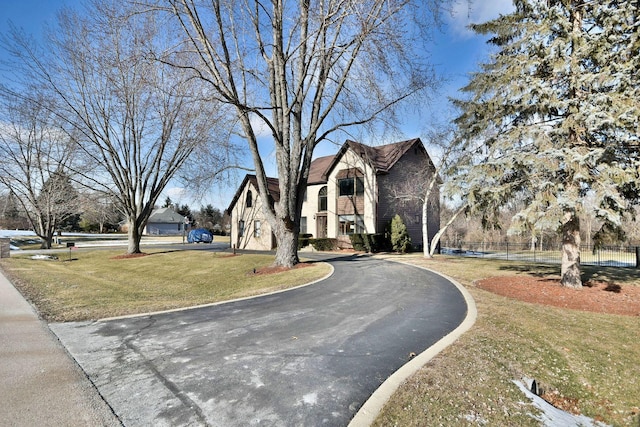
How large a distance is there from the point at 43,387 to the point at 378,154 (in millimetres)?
25692

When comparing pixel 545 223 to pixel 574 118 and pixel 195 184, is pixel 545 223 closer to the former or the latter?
pixel 574 118

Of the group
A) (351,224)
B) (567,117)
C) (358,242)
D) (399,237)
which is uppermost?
(567,117)

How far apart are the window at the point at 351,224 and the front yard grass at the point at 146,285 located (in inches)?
354

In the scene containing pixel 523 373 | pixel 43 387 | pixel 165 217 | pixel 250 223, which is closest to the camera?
pixel 43 387

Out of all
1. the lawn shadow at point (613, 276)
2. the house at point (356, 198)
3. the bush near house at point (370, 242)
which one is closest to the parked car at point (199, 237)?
the house at point (356, 198)

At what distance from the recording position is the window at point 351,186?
83.6 ft

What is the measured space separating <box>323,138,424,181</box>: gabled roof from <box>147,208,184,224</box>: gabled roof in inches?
2187

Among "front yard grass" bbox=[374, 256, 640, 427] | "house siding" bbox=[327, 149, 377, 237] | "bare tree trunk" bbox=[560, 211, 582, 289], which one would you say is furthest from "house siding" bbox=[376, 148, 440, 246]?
"front yard grass" bbox=[374, 256, 640, 427]

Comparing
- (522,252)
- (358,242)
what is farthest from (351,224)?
(522,252)

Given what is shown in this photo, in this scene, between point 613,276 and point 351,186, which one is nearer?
point 613,276

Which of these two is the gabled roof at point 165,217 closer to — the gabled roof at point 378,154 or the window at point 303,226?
the window at point 303,226

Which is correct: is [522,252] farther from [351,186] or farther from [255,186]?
[255,186]

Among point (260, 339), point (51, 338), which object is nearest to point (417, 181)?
point (260, 339)

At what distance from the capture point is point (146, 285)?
518 inches
